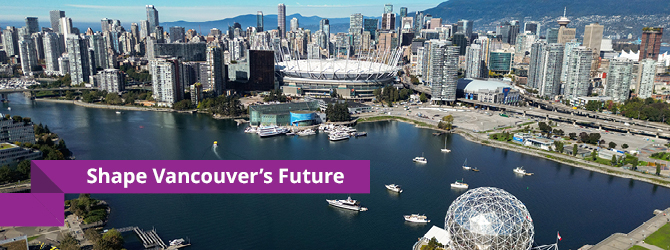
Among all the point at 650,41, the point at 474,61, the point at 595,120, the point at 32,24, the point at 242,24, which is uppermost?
the point at 242,24

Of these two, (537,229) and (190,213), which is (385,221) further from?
(190,213)

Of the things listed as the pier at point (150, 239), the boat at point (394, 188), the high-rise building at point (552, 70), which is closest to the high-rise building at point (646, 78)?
the high-rise building at point (552, 70)

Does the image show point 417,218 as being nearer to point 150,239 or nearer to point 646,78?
point 150,239

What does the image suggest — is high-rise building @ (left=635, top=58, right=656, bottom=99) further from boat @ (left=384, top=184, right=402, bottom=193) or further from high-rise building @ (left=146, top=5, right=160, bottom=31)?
high-rise building @ (left=146, top=5, right=160, bottom=31)

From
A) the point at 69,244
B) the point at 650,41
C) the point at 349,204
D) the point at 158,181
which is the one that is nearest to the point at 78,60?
the point at 158,181

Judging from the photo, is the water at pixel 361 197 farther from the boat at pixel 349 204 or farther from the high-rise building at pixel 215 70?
the high-rise building at pixel 215 70

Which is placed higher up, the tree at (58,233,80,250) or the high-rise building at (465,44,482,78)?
the high-rise building at (465,44,482,78)

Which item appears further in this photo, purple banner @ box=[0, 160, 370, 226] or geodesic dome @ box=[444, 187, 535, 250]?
purple banner @ box=[0, 160, 370, 226]

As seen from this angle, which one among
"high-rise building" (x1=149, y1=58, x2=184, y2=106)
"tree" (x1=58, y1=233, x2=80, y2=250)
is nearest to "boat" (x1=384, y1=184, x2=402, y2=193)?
"tree" (x1=58, y1=233, x2=80, y2=250)
